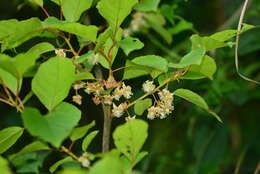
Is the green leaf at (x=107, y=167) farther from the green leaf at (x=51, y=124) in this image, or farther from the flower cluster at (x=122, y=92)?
the flower cluster at (x=122, y=92)

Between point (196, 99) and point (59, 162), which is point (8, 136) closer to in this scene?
point (59, 162)

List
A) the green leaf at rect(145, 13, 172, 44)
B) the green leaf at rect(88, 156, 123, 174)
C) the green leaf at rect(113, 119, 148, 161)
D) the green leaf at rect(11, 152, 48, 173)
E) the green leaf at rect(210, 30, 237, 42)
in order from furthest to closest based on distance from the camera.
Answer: the green leaf at rect(145, 13, 172, 44) → the green leaf at rect(11, 152, 48, 173) → the green leaf at rect(210, 30, 237, 42) → the green leaf at rect(113, 119, 148, 161) → the green leaf at rect(88, 156, 123, 174)

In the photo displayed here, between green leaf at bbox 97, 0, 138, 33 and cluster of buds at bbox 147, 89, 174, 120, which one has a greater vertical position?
green leaf at bbox 97, 0, 138, 33

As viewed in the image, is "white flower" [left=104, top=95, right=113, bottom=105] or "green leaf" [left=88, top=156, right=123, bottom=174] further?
"white flower" [left=104, top=95, right=113, bottom=105]

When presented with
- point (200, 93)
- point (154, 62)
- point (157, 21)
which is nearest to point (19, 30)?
point (154, 62)

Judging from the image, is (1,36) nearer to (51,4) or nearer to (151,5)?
(151,5)

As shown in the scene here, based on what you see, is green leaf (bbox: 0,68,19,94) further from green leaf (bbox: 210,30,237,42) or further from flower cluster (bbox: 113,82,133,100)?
green leaf (bbox: 210,30,237,42)

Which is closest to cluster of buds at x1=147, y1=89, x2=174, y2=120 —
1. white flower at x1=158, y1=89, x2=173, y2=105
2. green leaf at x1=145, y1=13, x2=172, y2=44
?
white flower at x1=158, y1=89, x2=173, y2=105
